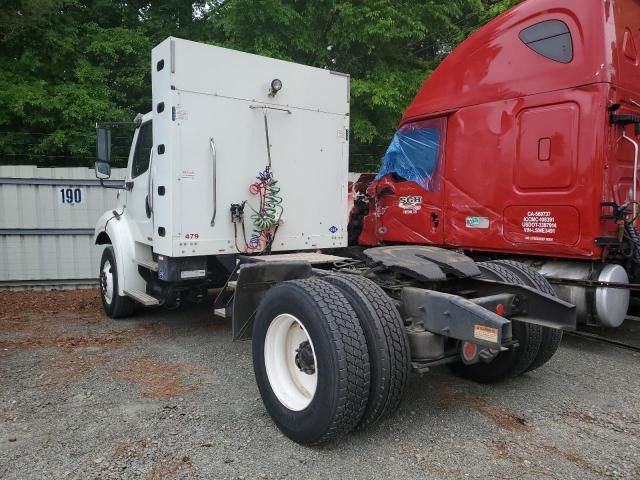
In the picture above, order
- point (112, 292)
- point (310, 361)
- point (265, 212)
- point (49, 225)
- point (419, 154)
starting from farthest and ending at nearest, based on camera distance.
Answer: point (49, 225) → point (419, 154) → point (112, 292) → point (265, 212) → point (310, 361)

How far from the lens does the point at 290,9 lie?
34.7 ft

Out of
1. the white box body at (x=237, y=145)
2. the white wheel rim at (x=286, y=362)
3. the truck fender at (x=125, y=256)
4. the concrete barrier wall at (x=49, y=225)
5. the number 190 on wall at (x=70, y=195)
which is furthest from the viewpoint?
the number 190 on wall at (x=70, y=195)

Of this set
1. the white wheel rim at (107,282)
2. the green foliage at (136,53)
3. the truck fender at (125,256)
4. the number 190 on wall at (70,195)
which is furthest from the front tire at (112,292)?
the green foliage at (136,53)

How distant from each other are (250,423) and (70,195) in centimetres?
686

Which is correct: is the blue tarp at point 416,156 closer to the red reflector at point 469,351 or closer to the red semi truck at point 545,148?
the red semi truck at point 545,148

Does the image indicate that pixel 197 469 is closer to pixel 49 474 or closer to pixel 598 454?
pixel 49 474

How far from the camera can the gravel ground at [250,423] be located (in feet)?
10.0

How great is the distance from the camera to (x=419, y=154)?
680cm

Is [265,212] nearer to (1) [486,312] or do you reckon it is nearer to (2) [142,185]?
(2) [142,185]

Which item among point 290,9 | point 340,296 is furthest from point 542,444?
point 290,9

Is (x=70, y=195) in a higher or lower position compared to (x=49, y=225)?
higher

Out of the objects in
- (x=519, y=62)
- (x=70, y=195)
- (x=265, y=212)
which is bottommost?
(x=265, y=212)

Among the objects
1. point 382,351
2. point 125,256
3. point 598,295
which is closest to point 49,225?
point 125,256

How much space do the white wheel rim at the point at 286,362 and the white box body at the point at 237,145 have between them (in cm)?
196
